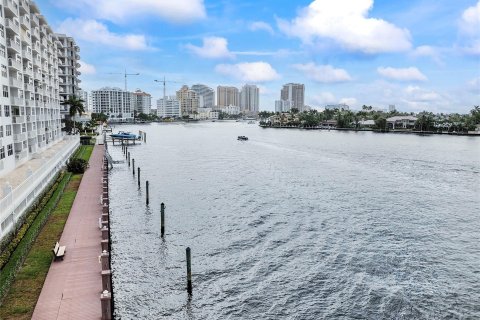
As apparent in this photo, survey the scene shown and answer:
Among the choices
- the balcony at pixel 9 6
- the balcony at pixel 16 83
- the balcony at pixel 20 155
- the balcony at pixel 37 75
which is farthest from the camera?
the balcony at pixel 37 75

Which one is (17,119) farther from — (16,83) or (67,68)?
(67,68)

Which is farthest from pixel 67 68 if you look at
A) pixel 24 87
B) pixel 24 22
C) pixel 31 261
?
pixel 31 261

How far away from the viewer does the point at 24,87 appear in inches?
2542

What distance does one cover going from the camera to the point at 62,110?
5089 inches

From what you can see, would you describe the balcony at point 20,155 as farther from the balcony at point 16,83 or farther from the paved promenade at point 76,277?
the paved promenade at point 76,277

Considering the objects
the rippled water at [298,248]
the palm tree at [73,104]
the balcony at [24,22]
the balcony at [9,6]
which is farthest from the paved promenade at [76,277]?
A: the palm tree at [73,104]

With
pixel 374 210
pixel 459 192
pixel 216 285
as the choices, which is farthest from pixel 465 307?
pixel 459 192

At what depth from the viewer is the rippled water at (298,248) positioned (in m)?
24.4

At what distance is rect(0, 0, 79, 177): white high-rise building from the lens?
5178cm

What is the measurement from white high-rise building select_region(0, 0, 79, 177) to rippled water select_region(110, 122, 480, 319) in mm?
15470

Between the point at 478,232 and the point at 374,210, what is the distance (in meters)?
11.0

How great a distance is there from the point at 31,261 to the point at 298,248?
20886mm

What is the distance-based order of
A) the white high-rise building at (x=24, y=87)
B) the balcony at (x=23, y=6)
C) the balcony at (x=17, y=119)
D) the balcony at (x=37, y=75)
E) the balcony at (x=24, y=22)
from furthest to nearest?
the balcony at (x=37, y=75), the balcony at (x=24, y=22), the balcony at (x=23, y=6), the balcony at (x=17, y=119), the white high-rise building at (x=24, y=87)

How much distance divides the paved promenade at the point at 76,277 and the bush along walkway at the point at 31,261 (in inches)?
21.0
